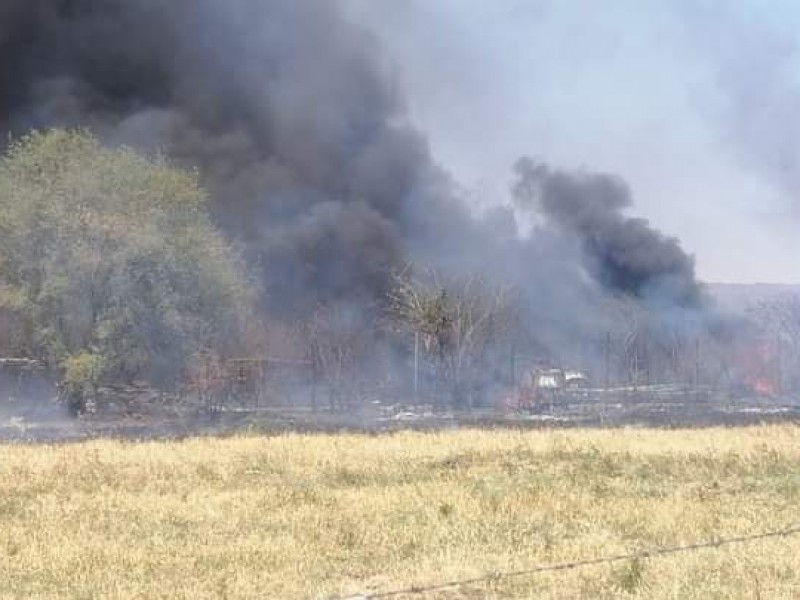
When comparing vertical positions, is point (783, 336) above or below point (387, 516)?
above

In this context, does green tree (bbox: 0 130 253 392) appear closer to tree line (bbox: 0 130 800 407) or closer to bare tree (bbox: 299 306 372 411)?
tree line (bbox: 0 130 800 407)

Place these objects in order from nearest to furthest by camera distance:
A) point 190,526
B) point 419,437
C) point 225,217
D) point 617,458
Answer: point 190,526 < point 617,458 < point 419,437 < point 225,217

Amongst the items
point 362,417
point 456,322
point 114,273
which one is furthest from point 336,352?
point 114,273

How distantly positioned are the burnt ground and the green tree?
5.18ft

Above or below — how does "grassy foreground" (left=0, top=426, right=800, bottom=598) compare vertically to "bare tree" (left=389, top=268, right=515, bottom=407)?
below

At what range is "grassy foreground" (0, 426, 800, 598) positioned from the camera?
26.6 ft

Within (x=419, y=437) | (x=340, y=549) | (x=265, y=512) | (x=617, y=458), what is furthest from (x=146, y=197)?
(x=340, y=549)

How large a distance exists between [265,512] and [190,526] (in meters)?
0.95

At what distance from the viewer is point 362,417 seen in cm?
2828

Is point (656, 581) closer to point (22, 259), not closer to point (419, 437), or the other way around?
point (419, 437)

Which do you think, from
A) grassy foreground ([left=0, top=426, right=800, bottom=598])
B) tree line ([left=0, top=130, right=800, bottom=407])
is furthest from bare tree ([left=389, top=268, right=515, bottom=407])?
grassy foreground ([left=0, top=426, right=800, bottom=598])

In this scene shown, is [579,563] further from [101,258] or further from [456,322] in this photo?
[456,322]

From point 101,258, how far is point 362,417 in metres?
7.66

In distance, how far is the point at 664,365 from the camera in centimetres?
4147
